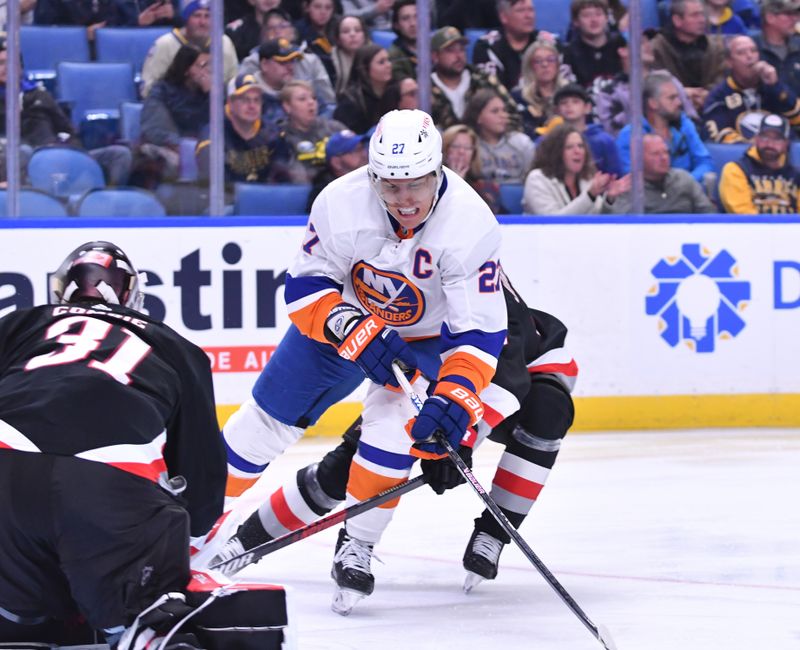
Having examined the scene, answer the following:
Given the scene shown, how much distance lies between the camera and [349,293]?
3395 mm

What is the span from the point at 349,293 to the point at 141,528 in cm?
141

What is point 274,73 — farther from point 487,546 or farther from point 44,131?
point 487,546

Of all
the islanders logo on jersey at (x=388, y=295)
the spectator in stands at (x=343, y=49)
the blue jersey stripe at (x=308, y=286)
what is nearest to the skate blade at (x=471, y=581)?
the islanders logo on jersey at (x=388, y=295)

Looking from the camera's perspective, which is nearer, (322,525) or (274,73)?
(322,525)

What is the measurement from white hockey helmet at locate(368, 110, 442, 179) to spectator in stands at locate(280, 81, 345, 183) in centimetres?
256

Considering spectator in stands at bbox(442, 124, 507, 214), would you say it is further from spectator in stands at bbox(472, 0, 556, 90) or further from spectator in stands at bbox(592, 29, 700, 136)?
spectator in stands at bbox(592, 29, 700, 136)

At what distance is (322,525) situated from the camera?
3.15 m

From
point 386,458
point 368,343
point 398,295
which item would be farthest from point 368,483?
point 398,295

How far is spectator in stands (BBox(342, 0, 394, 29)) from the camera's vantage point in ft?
18.9

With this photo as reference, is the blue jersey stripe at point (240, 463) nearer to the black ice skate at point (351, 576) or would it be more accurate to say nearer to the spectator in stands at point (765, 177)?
the black ice skate at point (351, 576)

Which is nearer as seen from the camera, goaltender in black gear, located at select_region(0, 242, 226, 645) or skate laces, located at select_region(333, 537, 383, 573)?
goaltender in black gear, located at select_region(0, 242, 226, 645)

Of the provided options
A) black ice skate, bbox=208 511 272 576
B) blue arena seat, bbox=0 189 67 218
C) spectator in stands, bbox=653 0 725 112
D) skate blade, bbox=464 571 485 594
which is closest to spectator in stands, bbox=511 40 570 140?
spectator in stands, bbox=653 0 725 112

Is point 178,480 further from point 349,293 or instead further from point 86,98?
point 86,98

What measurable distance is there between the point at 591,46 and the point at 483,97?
520 mm
